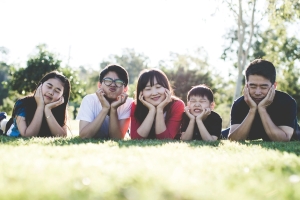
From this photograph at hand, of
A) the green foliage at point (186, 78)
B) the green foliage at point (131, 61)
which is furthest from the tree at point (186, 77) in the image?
the green foliage at point (131, 61)

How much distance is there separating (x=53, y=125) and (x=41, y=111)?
32cm

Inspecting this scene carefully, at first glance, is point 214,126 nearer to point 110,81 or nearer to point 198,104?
point 198,104

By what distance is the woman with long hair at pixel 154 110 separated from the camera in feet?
19.3

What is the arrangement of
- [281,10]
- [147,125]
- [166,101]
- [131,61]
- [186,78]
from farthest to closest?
1. [131,61]
2. [186,78]
3. [281,10]
4. [166,101]
5. [147,125]

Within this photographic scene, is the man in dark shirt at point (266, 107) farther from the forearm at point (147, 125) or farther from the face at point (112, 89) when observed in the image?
the face at point (112, 89)

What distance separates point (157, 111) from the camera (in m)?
5.89

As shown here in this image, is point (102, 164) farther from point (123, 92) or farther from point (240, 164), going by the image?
point (123, 92)

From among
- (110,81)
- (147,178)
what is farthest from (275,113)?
(147,178)

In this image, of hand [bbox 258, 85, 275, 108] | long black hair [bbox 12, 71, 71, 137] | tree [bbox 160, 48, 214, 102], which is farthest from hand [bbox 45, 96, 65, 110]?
tree [bbox 160, 48, 214, 102]

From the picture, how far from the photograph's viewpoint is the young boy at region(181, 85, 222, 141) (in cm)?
580

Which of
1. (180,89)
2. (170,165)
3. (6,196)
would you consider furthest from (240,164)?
(180,89)

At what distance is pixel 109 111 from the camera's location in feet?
20.0

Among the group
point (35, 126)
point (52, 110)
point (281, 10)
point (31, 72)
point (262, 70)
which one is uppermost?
point (281, 10)

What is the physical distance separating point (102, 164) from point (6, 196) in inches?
38.5
